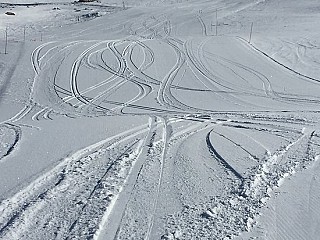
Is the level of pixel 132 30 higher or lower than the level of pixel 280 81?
higher

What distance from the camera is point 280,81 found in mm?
18641

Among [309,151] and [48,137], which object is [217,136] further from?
[48,137]

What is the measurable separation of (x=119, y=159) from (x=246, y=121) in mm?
4734

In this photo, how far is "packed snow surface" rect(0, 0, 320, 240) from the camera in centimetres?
609

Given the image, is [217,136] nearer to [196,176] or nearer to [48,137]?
[196,176]

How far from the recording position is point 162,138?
985cm

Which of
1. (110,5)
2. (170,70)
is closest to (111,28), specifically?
(110,5)

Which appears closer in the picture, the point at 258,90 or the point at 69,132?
the point at 69,132

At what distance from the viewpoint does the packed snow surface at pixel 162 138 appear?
6.09 metres

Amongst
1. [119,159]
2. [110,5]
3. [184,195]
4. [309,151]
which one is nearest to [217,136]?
[309,151]

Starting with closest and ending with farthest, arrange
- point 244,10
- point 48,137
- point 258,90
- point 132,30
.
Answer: point 48,137
point 258,90
point 132,30
point 244,10

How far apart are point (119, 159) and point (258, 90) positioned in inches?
405

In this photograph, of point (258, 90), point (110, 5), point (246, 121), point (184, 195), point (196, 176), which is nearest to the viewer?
A: point (184, 195)

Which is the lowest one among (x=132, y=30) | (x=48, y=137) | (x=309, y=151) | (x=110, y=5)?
(x=309, y=151)
